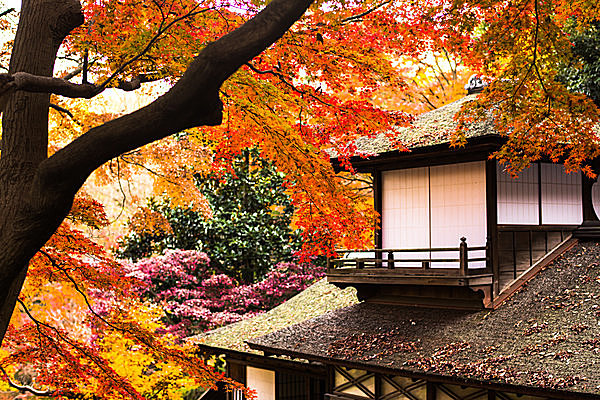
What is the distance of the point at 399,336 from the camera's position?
9750 mm

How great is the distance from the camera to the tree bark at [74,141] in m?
4.09

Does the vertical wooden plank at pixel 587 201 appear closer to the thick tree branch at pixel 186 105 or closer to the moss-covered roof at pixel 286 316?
the moss-covered roof at pixel 286 316

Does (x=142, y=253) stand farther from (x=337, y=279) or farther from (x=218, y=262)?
(x=337, y=279)

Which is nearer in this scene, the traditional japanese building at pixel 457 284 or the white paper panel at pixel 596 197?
the traditional japanese building at pixel 457 284

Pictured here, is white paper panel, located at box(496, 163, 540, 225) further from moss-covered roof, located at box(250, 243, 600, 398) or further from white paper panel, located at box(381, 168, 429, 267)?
white paper panel, located at box(381, 168, 429, 267)

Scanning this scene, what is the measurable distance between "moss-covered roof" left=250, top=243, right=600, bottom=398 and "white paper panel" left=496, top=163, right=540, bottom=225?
32.5 inches

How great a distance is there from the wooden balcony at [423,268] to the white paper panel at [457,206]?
0.05 meters

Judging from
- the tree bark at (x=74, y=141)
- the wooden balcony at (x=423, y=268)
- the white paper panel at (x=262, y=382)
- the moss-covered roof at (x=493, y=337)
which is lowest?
the white paper panel at (x=262, y=382)

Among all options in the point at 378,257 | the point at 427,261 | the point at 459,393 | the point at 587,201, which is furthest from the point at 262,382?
the point at 587,201

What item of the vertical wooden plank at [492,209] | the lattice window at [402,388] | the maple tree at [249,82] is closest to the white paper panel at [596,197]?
the maple tree at [249,82]

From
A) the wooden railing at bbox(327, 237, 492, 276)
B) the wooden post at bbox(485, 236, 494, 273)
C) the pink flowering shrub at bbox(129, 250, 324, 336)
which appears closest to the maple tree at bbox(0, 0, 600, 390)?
the wooden railing at bbox(327, 237, 492, 276)

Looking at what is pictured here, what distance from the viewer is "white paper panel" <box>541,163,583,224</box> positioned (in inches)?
420

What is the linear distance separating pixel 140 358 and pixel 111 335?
642 millimetres

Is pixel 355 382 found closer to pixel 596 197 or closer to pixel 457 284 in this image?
pixel 457 284
